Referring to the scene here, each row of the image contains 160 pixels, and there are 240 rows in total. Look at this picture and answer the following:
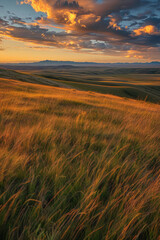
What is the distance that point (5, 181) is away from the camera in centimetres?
174

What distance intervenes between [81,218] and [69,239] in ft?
0.64

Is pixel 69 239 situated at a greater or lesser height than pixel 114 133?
greater

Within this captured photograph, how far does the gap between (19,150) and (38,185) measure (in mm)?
930

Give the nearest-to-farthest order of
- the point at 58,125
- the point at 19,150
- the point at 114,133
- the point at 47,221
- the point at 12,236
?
the point at 12,236
the point at 47,221
the point at 19,150
the point at 114,133
the point at 58,125

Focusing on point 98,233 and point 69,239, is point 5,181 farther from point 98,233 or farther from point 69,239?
point 98,233

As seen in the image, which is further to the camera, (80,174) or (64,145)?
(64,145)

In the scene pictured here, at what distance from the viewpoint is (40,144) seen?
9.21 feet

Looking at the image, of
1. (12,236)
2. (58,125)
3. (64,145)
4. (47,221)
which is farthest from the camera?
(58,125)

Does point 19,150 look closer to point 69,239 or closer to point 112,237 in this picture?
point 69,239

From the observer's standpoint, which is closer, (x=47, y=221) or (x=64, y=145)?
(x=47, y=221)

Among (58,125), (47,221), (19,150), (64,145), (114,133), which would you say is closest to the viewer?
(47,221)

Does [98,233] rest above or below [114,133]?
above

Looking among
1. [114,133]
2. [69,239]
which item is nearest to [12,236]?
[69,239]

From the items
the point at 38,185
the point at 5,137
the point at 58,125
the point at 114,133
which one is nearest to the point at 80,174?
the point at 38,185
